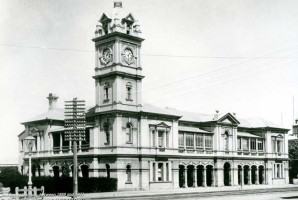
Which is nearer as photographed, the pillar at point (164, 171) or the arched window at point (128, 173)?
the arched window at point (128, 173)

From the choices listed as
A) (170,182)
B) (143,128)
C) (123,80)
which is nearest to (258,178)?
(170,182)

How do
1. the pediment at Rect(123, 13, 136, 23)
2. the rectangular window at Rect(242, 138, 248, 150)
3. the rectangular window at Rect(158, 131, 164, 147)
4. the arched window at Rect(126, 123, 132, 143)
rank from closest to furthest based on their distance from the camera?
the arched window at Rect(126, 123, 132, 143) → the pediment at Rect(123, 13, 136, 23) → the rectangular window at Rect(158, 131, 164, 147) → the rectangular window at Rect(242, 138, 248, 150)

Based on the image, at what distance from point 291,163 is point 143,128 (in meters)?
37.3

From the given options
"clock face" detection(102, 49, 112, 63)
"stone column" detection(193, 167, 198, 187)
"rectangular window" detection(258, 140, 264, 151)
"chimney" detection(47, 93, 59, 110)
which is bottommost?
"stone column" detection(193, 167, 198, 187)

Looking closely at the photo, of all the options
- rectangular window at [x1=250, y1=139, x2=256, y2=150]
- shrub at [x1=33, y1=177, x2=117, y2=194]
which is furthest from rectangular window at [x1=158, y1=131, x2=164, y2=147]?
rectangular window at [x1=250, y1=139, x2=256, y2=150]

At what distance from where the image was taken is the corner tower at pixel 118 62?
1967 inches

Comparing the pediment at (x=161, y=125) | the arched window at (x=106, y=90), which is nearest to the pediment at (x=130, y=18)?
the arched window at (x=106, y=90)

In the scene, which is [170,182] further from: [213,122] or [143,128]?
[213,122]

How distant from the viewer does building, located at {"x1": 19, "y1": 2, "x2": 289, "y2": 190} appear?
163 feet

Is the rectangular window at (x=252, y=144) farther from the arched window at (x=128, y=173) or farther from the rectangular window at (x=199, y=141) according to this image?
the arched window at (x=128, y=173)

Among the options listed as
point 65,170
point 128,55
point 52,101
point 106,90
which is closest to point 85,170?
point 65,170

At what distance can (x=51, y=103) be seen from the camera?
6284 centimetres

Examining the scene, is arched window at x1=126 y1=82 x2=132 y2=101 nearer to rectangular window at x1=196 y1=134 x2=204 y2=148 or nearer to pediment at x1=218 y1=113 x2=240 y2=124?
rectangular window at x1=196 y1=134 x2=204 y2=148

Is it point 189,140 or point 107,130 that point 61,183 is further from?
point 189,140
